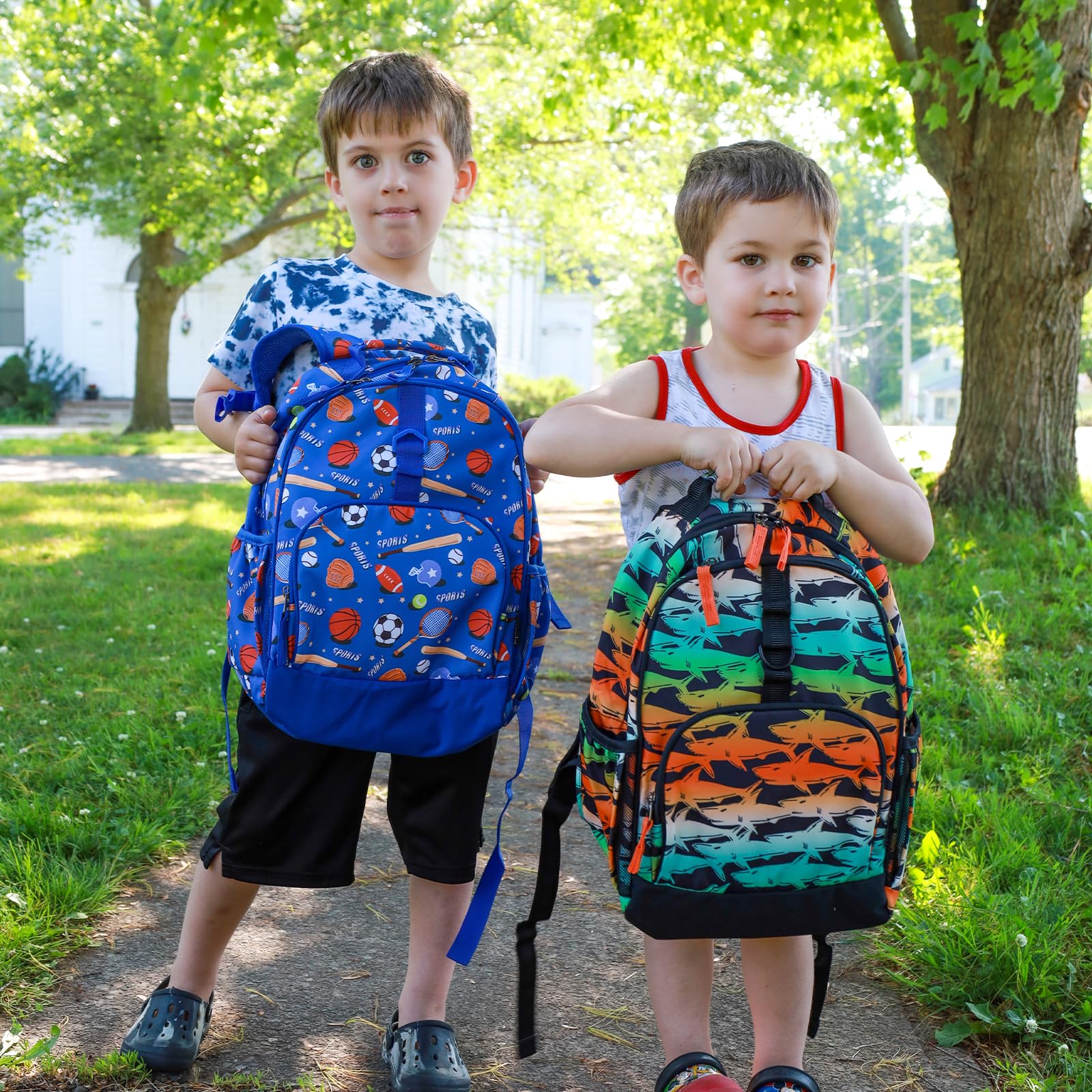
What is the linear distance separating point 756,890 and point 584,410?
79 centimetres

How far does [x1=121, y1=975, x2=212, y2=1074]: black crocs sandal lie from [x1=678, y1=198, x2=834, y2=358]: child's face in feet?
5.14

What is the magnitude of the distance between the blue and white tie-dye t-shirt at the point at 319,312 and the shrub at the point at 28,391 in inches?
979

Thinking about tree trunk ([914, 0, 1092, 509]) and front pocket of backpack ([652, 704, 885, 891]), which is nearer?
front pocket of backpack ([652, 704, 885, 891])

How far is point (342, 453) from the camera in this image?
197 cm

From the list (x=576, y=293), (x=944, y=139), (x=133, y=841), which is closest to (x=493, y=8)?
(x=944, y=139)

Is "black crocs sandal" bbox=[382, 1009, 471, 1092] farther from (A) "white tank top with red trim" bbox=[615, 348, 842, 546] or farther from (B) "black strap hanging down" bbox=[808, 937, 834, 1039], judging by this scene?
(A) "white tank top with red trim" bbox=[615, 348, 842, 546]

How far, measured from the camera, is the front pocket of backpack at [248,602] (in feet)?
6.48

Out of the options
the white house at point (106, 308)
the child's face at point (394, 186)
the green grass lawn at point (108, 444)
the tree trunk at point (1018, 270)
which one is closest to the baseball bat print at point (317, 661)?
the child's face at point (394, 186)

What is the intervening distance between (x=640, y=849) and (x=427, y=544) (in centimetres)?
62

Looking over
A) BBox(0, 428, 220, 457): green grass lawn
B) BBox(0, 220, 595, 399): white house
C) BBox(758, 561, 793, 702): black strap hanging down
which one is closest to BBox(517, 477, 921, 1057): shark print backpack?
BBox(758, 561, 793, 702): black strap hanging down

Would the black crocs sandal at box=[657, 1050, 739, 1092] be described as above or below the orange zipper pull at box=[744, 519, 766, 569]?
below

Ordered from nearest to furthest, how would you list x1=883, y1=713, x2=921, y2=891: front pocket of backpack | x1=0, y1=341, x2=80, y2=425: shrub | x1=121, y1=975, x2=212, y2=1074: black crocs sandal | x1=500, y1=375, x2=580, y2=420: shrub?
x1=883, y1=713, x2=921, y2=891: front pocket of backpack < x1=121, y1=975, x2=212, y2=1074: black crocs sandal < x1=500, y1=375, x2=580, y2=420: shrub < x1=0, y1=341, x2=80, y2=425: shrub

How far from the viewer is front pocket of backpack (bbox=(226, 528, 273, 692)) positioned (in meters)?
1.98

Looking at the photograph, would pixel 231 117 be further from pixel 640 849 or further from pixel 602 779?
pixel 640 849
